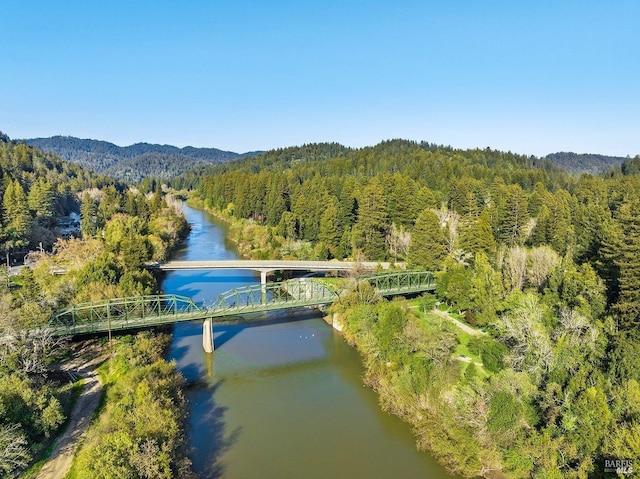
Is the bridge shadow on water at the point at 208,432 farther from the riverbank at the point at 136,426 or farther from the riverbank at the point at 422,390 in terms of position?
the riverbank at the point at 422,390

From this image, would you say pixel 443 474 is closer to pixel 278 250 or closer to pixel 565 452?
pixel 565 452


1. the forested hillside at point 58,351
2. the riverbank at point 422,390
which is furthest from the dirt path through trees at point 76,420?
the riverbank at point 422,390

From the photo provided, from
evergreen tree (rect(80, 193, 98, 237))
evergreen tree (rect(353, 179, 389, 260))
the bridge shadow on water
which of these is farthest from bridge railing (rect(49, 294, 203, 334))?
evergreen tree (rect(80, 193, 98, 237))

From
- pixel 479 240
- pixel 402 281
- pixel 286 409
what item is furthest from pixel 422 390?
pixel 479 240

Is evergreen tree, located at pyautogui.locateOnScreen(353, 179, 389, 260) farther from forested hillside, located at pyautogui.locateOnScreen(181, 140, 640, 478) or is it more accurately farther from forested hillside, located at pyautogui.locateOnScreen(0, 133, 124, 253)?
forested hillside, located at pyautogui.locateOnScreen(0, 133, 124, 253)

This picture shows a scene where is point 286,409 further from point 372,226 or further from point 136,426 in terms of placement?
point 372,226

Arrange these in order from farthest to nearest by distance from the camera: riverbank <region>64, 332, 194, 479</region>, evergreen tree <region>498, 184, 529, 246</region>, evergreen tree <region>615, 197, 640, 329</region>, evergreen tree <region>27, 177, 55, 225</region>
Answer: evergreen tree <region>27, 177, 55, 225</region> < evergreen tree <region>498, 184, 529, 246</region> < evergreen tree <region>615, 197, 640, 329</region> < riverbank <region>64, 332, 194, 479</region>

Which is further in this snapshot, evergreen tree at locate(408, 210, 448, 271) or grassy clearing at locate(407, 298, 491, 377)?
evergreen tree at locate(408, 210, 448, 271)
